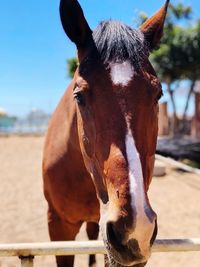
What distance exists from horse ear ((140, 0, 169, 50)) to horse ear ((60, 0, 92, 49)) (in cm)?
40

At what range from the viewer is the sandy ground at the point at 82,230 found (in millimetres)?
4641

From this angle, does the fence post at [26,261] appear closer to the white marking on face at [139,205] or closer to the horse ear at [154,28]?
the white marking on face at [139,205]

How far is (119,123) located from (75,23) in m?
0.83

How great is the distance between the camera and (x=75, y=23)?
2.13 metres

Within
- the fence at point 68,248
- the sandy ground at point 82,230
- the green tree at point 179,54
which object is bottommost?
the sandy ground at point 82,230

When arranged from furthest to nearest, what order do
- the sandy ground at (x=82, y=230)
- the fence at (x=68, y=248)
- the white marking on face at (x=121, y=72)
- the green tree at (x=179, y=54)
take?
the green tree at (x=179, y=54) → the sandy ground at (x=82, y=230) → the fence at (x=68, y=248) → the white marking on face at (x=121, y=72)

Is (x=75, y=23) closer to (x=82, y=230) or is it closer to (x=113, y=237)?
(x=113, y=237)

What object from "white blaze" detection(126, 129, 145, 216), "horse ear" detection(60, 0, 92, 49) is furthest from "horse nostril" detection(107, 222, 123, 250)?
"horse ear" detection(60, 0, 92, 49)

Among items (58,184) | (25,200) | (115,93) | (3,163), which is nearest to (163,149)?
(3,163)

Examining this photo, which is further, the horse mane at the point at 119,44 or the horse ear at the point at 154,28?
the horse ear at the point at 154,28

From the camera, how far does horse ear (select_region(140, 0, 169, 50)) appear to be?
2.26m

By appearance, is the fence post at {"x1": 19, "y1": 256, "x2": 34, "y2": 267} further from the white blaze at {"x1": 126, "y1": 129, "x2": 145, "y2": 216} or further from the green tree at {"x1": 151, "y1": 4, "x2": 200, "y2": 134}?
the green tree at {"x1": 151, "y1": 4, "x2": 200, "y2": 134}

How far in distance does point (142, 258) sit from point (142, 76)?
923mm

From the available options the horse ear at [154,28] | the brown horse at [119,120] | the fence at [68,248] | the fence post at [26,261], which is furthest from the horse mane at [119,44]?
the fence post at [26,261]
